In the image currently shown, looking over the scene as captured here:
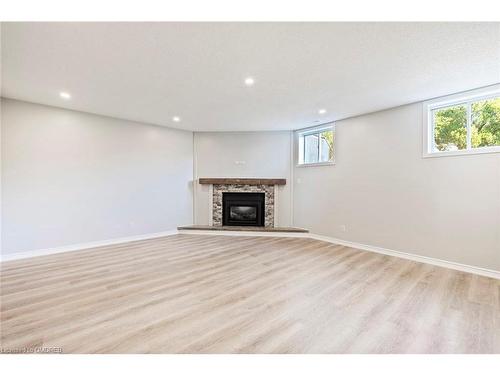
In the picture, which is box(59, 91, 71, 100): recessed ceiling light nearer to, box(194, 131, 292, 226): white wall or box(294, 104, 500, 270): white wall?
box(194, 131, 292, 226): white wall

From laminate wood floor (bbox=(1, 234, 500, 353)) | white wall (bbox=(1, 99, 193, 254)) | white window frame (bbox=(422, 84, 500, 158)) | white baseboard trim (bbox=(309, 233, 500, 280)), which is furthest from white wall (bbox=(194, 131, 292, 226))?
white window frame (bbox=(422, 84, 500, 158))

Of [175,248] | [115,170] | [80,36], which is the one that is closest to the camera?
[80,36]

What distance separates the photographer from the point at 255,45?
223 centimetres

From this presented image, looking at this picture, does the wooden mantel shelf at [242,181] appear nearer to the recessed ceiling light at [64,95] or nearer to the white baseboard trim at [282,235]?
the white baseboard trim at [282,235]

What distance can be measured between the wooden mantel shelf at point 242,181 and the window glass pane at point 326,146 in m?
1.13

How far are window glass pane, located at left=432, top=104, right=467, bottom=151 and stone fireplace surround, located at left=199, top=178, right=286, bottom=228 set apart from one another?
314cm

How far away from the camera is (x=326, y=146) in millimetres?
5344

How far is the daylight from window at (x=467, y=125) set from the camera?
3.19m

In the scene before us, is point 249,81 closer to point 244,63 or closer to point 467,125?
point 244,63

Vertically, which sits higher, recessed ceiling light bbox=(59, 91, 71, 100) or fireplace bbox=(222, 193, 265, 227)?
recessed ceiling light bbox=(59, 91, 71, 100)

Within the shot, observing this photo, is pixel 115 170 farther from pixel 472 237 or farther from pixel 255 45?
pixel 472 237

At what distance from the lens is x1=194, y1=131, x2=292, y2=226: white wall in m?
5.95
